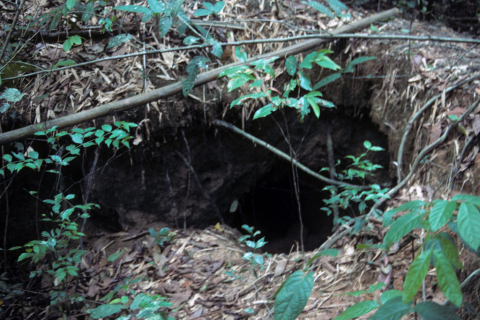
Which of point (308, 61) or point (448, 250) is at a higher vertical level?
point (308, 61)

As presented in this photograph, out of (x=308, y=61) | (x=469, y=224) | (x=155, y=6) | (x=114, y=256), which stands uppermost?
(x=155, y=6)

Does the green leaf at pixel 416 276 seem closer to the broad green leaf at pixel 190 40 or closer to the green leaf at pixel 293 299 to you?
the green leaf at pixel 293 299

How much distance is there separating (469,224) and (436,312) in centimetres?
33

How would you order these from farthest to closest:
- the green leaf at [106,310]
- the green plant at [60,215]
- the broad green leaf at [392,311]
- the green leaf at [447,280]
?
1. the green plant at [60,215]
2. the green leaf at [106,310]
3. the broad green leaf at [392,311]
4. the green leaf at [447,280]

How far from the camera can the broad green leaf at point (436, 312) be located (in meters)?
1.09

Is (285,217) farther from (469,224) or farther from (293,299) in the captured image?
(469,224)

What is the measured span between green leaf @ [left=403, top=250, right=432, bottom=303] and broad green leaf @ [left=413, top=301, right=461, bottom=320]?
17 centimetres

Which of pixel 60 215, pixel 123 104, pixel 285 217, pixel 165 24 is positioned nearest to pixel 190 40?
pixel 165 24

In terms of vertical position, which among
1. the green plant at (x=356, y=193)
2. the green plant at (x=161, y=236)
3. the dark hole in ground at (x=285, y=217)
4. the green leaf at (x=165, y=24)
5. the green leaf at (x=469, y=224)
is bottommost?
the dark hole in ground at (x=285, y=217)

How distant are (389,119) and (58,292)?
9.44 feet

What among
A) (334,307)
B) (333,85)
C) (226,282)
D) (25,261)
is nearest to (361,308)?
(334,307)

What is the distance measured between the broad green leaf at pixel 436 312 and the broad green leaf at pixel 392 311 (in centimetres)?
4

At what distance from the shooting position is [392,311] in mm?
1133

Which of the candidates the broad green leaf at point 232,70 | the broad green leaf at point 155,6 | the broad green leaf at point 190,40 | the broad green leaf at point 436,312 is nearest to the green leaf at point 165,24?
the broad green leaf at point 155,6
